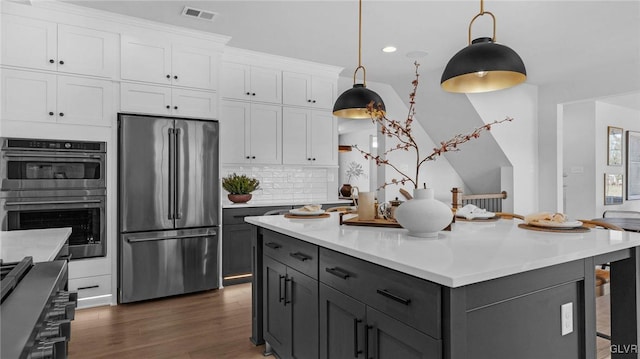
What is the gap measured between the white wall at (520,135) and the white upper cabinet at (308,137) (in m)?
2.45

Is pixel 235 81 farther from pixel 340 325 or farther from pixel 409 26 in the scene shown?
pixel 340 325

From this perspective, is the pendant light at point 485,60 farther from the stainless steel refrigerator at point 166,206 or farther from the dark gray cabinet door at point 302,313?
the stainless steel refrigerator at point 166,206

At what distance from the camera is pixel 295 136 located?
483 centimetres

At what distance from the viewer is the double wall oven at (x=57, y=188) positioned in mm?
3090

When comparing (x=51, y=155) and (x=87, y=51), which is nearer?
(x=51, y=155)

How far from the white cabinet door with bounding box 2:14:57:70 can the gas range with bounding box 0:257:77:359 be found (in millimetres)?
2831

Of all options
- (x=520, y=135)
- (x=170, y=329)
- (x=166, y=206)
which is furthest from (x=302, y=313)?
(x=520, y=135)

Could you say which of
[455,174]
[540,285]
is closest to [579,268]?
[540,285]

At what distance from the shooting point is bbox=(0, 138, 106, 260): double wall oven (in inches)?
122

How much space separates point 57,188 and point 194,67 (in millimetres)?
1673

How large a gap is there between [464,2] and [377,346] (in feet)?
9.66

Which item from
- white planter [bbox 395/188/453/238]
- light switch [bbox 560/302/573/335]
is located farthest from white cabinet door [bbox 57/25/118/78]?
light switch [bbox 560/302/573/335]

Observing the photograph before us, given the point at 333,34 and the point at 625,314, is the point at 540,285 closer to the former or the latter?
the point at 625,314

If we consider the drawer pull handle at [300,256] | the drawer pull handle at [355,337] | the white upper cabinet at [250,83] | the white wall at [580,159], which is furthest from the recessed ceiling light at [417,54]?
the white wall at [580,159]
